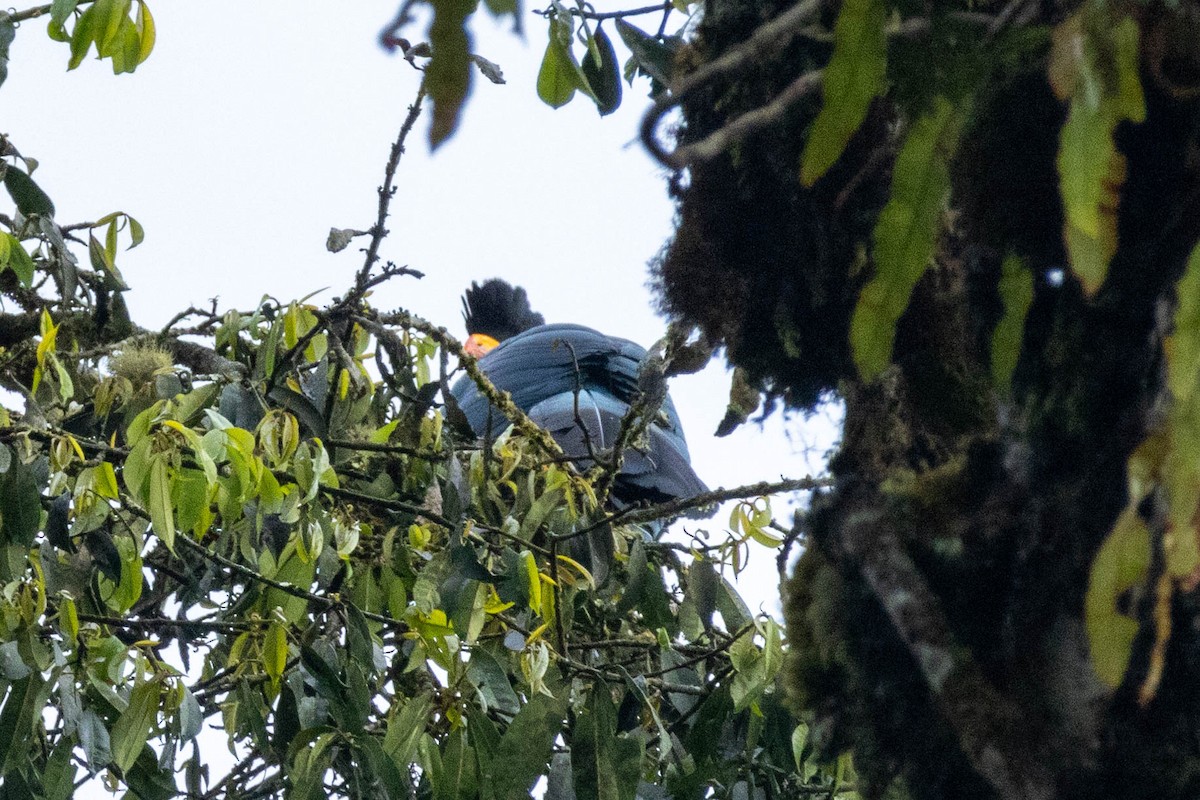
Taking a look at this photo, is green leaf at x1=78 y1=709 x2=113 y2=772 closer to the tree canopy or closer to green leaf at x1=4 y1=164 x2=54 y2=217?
the tree canopy

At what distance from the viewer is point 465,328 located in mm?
7172

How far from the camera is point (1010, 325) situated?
836mm

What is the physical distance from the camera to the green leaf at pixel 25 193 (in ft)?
7.55

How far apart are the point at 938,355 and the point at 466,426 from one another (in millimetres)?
1147

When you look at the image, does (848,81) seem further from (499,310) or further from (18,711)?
(499,310)

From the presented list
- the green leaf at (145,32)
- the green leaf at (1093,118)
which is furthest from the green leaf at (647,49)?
the green leaf at (1093,118)

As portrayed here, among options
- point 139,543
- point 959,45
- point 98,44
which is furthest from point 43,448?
point 959,45

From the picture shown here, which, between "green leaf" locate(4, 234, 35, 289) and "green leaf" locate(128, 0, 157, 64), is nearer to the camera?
"green leaf" locate(128, 0, 157, 64)

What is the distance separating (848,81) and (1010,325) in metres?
0.19

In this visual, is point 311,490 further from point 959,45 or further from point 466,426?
point 959,45

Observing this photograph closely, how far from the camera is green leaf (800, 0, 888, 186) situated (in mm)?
724

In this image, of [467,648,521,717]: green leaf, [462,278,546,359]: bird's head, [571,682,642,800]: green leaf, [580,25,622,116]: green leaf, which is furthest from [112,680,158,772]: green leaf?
[462,278,546,359]: bird's head

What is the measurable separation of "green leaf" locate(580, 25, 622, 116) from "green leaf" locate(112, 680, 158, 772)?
1.05m

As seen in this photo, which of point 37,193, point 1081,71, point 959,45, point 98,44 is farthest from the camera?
point 37,193
